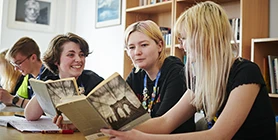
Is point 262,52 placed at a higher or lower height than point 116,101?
higher

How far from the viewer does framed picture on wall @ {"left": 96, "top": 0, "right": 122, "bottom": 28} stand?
4.40 metres

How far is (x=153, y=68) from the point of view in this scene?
184 centimetres

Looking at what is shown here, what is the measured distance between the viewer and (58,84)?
1.41m

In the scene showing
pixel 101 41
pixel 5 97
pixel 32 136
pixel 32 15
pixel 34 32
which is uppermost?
pixel 32 15

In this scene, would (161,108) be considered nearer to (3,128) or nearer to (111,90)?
(111,90)

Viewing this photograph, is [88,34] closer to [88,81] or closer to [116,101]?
[88,81]

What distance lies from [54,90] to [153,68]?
0.59 metres

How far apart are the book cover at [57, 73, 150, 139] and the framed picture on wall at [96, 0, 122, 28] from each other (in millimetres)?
3282

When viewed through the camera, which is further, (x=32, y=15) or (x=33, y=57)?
(x=32, y=15)

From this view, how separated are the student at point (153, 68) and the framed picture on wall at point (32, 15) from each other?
3132 millimetres

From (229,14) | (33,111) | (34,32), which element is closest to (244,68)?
(33,111)

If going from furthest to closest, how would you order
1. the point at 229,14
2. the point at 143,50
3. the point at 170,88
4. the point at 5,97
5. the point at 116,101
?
the point at 229,14
the point at 5,97
the point at 143,50
the point at 170,88
the point at 116,101

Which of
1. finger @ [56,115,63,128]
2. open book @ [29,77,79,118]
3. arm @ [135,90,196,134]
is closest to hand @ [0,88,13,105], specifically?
open book @ [29,77,79,118]

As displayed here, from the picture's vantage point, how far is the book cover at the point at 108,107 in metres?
1.07
